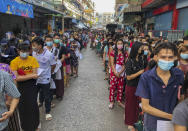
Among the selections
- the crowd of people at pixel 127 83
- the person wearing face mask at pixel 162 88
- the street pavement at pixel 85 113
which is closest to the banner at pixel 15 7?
the crowd of people at pixel 127 83

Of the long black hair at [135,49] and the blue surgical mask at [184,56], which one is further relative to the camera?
the long black hair at [135,49]

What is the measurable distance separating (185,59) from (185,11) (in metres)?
8.00

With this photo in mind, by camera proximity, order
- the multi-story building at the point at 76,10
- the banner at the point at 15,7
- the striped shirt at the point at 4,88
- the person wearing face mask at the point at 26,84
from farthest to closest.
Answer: the multi-story building at the point at 76,10
the banner at the point at 15,7
the person wearing face mask at the point at 26,84
the striped shirt at the point at 4,88

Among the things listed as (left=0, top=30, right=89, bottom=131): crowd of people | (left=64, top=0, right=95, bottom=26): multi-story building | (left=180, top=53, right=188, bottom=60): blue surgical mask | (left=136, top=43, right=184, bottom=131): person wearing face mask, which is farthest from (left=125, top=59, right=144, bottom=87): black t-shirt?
(left=64, top=0, right=95, bottom=26): multi-story building

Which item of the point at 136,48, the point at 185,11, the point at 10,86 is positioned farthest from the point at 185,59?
the point at 185,11

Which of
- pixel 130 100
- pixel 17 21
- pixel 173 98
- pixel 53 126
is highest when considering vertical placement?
pixel 17 21

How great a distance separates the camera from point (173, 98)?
1.82m

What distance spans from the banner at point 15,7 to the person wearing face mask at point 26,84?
15.7 ft

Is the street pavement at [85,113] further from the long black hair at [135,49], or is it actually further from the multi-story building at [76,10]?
the multi-story building at [76,10]

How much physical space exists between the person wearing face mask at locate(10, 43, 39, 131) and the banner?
4.79 meters

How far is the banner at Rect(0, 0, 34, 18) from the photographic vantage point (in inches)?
272

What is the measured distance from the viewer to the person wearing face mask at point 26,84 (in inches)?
118

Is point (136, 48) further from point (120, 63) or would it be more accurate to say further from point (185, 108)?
point (185, 108)

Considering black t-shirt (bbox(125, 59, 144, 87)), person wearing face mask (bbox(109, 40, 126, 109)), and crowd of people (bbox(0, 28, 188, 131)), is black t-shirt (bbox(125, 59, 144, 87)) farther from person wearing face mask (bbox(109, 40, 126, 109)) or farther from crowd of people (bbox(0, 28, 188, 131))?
person wearing face mask (bbox(109, 40, 126, 109))
